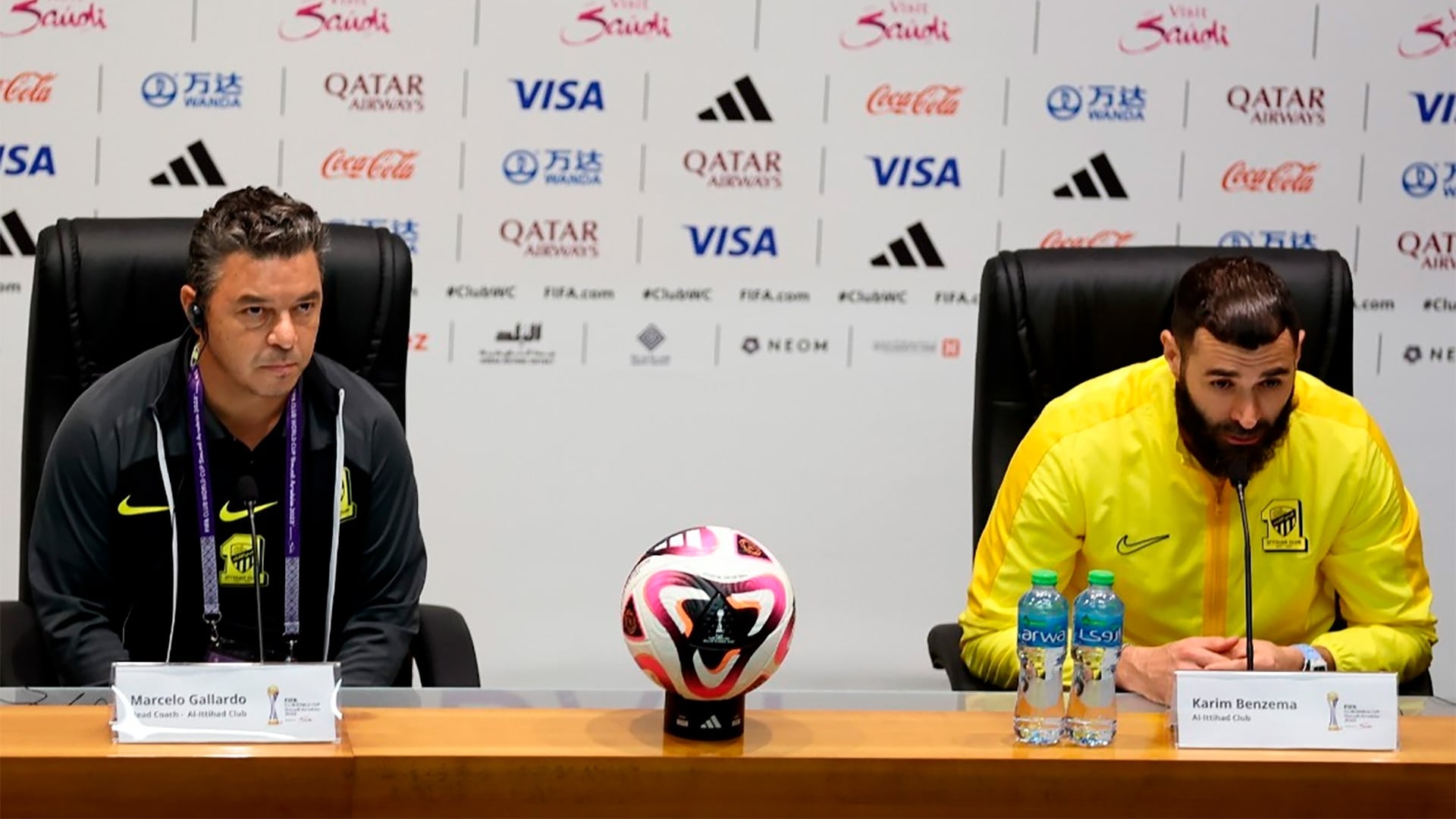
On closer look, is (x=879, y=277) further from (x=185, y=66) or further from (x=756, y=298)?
(x=185, y=66)

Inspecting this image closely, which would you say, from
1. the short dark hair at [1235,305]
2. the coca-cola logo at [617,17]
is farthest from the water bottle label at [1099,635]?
the coca-cola logo at [617,17]

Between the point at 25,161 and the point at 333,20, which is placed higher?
the point at 333,20

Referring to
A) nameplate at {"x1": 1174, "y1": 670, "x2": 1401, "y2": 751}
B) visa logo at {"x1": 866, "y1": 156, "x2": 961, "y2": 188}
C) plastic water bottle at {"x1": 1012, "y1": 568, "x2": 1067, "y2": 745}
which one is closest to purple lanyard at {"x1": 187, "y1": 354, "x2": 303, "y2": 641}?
plastic water bottle at {"x1": 1012, "y1": 568, "x2": 1067, "y2": 745}

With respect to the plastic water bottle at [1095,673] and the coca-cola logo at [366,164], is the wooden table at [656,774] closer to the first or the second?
the plastic water bottle at [1095,673]

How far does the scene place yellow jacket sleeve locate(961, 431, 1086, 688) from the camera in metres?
2.81

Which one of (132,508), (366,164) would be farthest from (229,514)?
(366,164)

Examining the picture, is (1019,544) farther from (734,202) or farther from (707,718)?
(734,202)

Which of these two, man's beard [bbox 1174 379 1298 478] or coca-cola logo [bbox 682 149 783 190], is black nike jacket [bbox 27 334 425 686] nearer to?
man's beard [bbox 1174 379 1298 478]

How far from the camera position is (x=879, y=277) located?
4.68 meters

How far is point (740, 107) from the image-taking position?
460cm

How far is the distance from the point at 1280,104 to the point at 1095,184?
521 mm

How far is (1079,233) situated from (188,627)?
105 inches

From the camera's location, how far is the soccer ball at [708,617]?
6.48ft

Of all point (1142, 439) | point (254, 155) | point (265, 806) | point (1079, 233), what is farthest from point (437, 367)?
point (265, 806)
